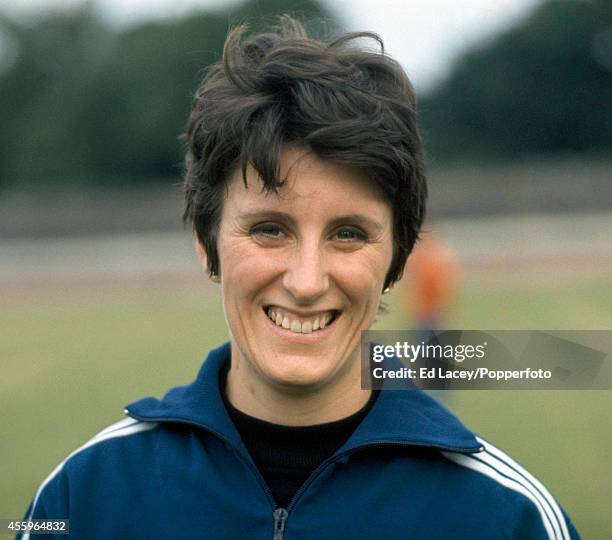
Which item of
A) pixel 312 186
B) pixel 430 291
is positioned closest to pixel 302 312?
pixel 312 186

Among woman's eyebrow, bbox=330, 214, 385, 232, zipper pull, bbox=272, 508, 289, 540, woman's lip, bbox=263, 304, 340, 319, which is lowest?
zipper pull, bbox=272, 508, 289, 540

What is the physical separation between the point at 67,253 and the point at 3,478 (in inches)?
848

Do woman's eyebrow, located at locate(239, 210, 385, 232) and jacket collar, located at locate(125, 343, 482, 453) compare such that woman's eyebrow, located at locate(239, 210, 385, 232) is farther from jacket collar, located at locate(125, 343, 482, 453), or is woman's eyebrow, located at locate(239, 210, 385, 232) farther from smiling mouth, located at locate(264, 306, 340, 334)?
jacket collar, located at locate(125, 343, 482, 453)

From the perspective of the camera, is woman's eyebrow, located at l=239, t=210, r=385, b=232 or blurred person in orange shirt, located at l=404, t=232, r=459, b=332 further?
blurred person in orange shirt, located at l=404, t=232, r=459, b=332

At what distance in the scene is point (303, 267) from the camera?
6.22 feet

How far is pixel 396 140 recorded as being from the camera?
199 centimetres

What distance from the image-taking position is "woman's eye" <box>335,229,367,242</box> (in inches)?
77.2

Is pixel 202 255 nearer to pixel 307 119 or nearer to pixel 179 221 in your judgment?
pixel 307 119

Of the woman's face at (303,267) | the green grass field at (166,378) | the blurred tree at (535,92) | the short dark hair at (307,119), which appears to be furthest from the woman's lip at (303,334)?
the blurred tree at (535,92)

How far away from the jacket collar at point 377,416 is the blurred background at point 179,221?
63 cm

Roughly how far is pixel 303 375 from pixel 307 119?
1.92 ft

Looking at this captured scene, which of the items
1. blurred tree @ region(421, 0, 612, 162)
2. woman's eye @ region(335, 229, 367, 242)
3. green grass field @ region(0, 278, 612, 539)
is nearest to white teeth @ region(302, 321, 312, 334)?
woman's eye @ region(335, 229, 367, 242)

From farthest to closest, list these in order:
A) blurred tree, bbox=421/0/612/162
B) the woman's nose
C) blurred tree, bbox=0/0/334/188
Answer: blurred tree, bbox=0/0/334/188
blurred tree, bbox=421/0/612/162
the woman's nose

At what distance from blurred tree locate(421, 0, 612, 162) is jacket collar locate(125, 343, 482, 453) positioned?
3348 cm
